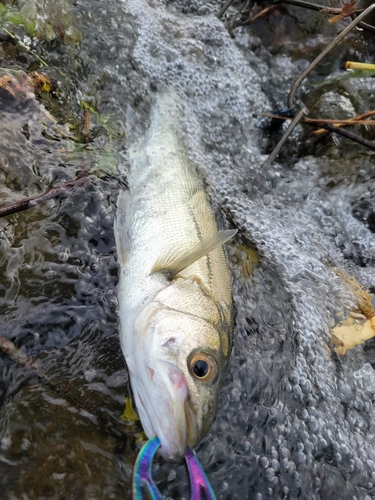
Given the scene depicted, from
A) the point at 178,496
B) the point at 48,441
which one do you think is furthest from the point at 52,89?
the point at 178,496

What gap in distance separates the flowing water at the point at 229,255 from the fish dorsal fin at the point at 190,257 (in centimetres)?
35

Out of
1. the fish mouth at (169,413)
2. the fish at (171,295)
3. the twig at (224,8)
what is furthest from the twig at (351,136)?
the fish mouth at (169,413)

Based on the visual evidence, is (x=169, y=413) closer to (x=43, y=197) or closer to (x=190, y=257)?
(x=190, y=257)

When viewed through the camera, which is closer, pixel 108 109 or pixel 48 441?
pixel 48 441

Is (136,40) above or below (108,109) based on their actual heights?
above

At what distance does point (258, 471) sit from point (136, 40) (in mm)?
3504

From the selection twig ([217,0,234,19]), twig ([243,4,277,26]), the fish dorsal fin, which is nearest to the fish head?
the fish dorsal fin

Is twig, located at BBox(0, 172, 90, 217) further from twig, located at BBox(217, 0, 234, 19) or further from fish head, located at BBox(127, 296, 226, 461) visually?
twig, located at BBox(217, 0, 234, 19)

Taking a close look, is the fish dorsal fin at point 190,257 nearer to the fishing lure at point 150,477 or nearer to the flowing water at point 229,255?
the flowing water at point 229,255

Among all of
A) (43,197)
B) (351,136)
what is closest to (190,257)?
(43,197)

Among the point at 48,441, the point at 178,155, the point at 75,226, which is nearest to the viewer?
the point at 48,441

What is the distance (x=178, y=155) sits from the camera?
301cm

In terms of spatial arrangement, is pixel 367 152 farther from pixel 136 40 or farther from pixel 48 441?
pixel 48 441

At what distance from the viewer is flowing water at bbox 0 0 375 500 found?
2.10 metres
